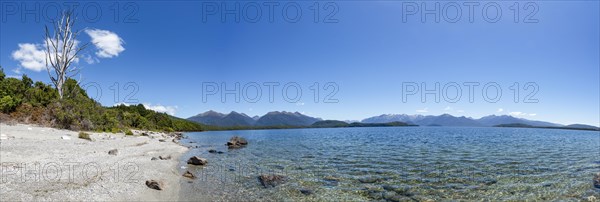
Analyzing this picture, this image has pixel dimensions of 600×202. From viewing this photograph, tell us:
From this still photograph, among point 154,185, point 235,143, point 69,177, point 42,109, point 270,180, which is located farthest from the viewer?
point 235,143

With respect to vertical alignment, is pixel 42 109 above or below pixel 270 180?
above

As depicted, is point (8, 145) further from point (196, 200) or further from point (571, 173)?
point (571, 173)

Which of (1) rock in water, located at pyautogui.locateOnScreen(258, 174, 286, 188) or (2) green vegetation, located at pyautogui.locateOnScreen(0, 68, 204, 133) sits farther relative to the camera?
(2) green vegetation, located at pyautogui.locateOnScreen(0, 68, 204, 133)

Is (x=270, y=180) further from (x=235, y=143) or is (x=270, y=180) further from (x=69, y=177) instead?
(x=235, y=143)

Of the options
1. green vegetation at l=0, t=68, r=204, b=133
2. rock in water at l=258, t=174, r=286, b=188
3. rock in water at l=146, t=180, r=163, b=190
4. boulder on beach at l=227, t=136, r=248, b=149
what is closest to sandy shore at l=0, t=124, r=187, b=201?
rock in water at l=146, t=180, r=163, b=190

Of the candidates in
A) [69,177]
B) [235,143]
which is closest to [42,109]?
[235,143]

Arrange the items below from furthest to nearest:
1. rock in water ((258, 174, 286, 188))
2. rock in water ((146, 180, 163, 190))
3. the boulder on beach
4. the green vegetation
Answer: the boulder on beach → the green vegetation → rock in water ((258, 174, 286, 188)) → rock in water ((146, 180, 163, 190))

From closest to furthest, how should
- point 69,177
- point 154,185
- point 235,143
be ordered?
point 69,177
point 154,185
point 235,143

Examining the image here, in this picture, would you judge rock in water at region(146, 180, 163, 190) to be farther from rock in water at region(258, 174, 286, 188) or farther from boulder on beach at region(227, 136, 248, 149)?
boulder on beach at region(227, 136, 248, 149)

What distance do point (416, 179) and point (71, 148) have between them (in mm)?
24982

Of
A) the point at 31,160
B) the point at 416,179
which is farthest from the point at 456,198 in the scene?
the point at 31,160

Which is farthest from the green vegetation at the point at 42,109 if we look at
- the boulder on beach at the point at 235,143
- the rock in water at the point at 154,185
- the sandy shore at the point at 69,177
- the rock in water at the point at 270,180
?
the rock in water at the point at 270,180

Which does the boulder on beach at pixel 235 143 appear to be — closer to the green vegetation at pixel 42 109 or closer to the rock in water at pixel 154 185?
the green vegetation at pixel 42 109

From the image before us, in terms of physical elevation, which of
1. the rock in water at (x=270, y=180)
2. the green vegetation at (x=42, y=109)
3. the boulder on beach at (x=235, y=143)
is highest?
the green vegetation at (x=42, y=109)
